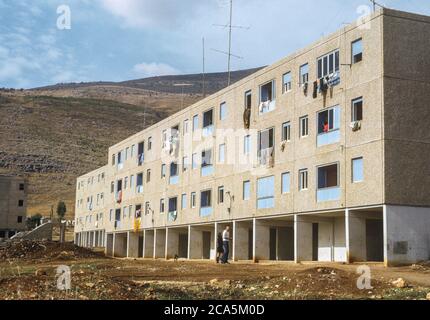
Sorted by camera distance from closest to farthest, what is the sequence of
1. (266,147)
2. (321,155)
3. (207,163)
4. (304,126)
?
(321,155), (304,126), (266,147), (207,163)

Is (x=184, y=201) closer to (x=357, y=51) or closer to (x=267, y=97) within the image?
(x=267, y=97)

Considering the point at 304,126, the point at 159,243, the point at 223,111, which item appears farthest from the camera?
the point at 159,243

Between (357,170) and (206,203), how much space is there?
18108 mm

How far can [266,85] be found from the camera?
41.8m

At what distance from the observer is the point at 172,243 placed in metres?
55.5

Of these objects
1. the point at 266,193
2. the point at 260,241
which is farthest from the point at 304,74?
the point at 260,241

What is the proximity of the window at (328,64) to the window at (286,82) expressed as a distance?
119 inches

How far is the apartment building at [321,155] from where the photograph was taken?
3127cm

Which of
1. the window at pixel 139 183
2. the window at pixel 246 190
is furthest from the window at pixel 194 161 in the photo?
the window at pixel 139 183

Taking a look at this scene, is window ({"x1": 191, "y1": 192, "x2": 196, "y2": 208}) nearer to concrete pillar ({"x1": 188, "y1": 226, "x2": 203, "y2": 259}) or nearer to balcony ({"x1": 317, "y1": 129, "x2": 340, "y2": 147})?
concrete pillar ({"x1": 188, "y1": 226, "x2": 203, "y2": 259})

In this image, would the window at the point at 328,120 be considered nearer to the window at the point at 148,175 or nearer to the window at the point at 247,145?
the window at the point at 247,145

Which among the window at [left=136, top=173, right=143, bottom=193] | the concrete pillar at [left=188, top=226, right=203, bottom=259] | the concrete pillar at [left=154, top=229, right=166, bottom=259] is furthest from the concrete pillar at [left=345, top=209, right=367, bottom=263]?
the window at [left=136, top=173, right=143, bottom=193]

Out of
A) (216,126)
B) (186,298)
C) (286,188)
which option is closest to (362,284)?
(186,298)

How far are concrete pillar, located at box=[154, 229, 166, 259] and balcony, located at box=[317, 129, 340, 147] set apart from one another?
25.5 metres
